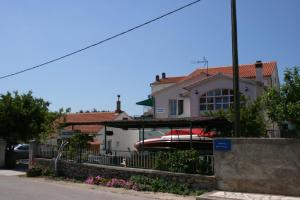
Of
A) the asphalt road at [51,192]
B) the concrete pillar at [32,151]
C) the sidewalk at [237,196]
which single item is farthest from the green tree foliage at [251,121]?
the concrete pillar at [32,151]

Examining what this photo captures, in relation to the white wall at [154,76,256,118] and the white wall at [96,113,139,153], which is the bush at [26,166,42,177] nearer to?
the white wall at [154,76,256,118]

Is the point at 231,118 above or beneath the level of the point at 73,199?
above

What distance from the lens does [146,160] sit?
1767 centimetres

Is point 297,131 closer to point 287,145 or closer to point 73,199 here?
point 287,145

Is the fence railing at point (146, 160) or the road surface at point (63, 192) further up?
the fence railing at point (146, 160)

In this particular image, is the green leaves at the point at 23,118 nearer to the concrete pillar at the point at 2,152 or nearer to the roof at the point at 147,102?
the concrete pillar at the point at 2,152

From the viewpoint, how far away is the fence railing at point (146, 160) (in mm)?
15930

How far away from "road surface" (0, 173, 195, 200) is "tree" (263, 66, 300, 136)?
500 centimetres

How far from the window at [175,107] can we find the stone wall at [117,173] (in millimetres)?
20043

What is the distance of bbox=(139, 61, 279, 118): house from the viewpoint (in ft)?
110

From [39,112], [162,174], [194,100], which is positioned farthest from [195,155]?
[194,100]

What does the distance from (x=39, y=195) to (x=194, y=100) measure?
22.3 meters

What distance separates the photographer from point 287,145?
14.1 meters

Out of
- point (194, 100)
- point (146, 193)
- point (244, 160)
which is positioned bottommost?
point (146, 193)
